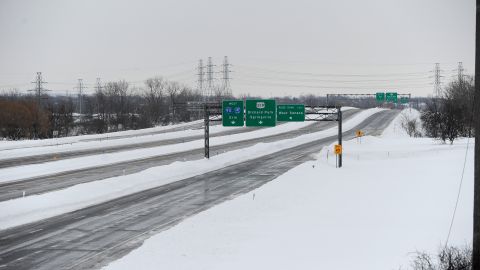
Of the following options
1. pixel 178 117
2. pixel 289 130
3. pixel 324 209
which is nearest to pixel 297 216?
pixel 324 209

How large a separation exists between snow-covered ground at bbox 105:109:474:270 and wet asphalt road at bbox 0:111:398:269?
108 centimetres

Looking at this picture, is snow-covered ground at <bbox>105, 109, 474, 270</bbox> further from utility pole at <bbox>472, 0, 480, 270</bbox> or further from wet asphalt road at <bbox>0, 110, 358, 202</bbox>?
wet asphalt road at <bbox>0, 110, 358, 202</bbox>

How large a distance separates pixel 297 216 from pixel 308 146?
44308 mm

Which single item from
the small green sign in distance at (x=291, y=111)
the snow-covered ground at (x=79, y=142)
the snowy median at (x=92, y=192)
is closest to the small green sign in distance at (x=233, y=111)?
the small green sign in distance at (x=291, y=111)

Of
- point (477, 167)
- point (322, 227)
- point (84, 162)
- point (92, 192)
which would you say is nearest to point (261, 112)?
point (84, 162)

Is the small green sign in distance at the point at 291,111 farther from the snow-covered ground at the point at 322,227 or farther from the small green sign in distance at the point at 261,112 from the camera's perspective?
the snow-covered ground at the point at 322,227

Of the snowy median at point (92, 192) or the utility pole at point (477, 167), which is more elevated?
the utility pole at point (477, 167)

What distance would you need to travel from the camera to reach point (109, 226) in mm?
20812

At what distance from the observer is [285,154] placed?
186 feet

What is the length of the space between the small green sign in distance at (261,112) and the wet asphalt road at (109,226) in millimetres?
10115

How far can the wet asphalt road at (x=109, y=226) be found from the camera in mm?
16109

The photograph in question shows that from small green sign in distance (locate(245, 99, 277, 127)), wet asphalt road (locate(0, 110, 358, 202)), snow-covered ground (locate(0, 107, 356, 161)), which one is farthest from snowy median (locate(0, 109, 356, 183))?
small green sign in distance (locate(245, 99, 277, 127))

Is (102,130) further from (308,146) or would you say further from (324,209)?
(324,209)

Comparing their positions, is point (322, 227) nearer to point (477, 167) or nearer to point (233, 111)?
point (477, 167)
